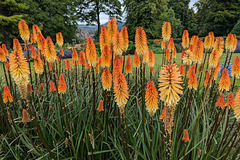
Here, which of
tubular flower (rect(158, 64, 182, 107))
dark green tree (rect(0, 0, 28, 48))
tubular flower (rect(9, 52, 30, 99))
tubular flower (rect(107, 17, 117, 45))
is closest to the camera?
tubular flower (rect(158, 64, 182, 107))

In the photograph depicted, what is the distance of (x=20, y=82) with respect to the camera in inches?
77.7

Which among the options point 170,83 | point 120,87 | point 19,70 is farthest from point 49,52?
point 170,83

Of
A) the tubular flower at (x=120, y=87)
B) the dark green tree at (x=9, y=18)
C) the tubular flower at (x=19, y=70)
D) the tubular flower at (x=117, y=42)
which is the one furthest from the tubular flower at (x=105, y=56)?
the dark green tree at (x=9, y=18)

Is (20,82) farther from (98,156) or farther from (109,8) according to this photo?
(109,8)

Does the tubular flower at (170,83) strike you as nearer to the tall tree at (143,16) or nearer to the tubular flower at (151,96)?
the tubular flower at (151,96)

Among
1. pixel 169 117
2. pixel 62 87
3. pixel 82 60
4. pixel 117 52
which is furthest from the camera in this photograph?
pixel 82 60

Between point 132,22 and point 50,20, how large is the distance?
18.0 m

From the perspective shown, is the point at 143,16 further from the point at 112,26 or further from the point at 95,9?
the point at 112,26

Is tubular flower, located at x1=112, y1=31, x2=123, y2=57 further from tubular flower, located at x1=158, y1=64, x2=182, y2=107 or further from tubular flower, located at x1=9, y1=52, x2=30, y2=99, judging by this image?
tubular flower, located at x1=9, y1=52, x2=30, y2=99

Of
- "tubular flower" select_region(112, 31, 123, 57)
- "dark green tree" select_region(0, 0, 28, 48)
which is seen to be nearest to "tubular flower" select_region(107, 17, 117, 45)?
"tubular flower" select_region(112, 31, 123, 57)

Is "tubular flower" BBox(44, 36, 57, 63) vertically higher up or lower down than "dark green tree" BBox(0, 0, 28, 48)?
lower down

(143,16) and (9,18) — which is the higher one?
(143,16)

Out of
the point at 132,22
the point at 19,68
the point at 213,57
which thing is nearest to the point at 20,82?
the point at 19,68

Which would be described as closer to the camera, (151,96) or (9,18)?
(151,96)
